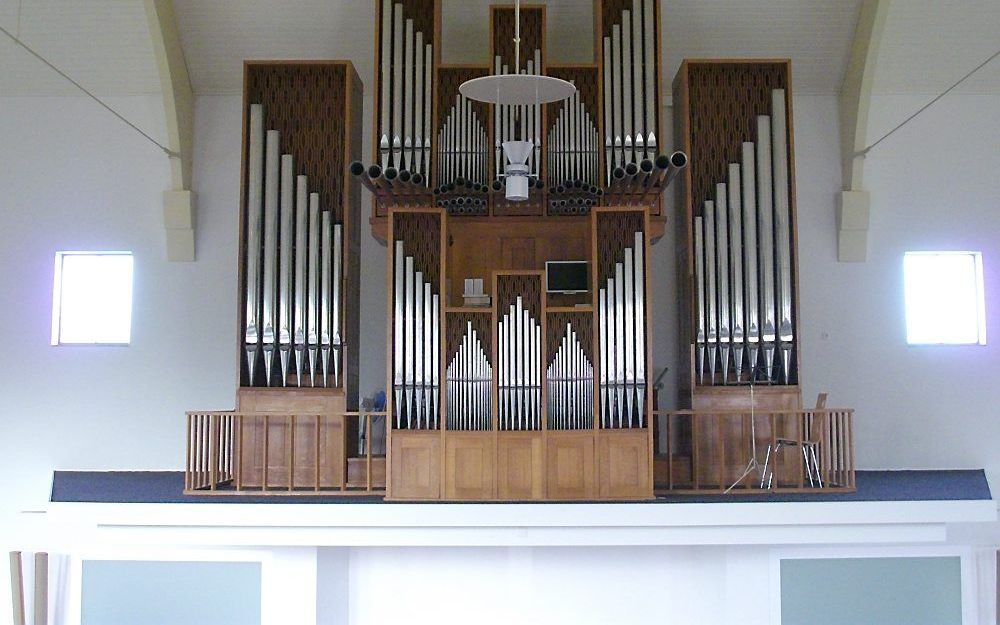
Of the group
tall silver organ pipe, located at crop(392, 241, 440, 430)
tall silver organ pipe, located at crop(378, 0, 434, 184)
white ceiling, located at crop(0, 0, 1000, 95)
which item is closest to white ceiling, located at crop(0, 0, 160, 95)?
white ceiling, located at crop(0, 0, 1000, 95)

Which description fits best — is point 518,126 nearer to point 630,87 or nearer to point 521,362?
point 630,87

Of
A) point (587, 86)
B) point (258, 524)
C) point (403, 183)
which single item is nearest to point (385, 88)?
point (403, 183)

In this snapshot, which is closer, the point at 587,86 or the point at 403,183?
the point at 403,183

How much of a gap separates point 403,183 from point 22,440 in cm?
597

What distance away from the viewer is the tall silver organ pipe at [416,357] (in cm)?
952

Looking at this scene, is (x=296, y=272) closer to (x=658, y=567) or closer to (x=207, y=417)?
(x=207, y=417)

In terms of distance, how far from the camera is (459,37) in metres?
12.5

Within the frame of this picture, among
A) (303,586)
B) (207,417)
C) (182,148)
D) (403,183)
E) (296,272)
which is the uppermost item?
(182,148)

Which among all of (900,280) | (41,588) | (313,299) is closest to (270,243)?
(313,299)

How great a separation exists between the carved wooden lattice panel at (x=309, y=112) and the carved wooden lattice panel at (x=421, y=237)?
142 cm

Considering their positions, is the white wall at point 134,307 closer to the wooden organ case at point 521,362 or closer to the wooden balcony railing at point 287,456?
the wooden balcony railing at point 287,456

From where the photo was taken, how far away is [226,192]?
12.7 metres

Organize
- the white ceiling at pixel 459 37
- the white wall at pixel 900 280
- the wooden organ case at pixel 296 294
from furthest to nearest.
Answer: the white wall at pixel 900 280 < the white ceiling at pixel 459 37 < the wooden organ case at pixel 296 294

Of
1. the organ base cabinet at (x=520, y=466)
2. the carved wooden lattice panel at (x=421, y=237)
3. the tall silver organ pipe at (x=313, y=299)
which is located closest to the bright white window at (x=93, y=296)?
the tall silver organ pipe at (x=313, y=299)
